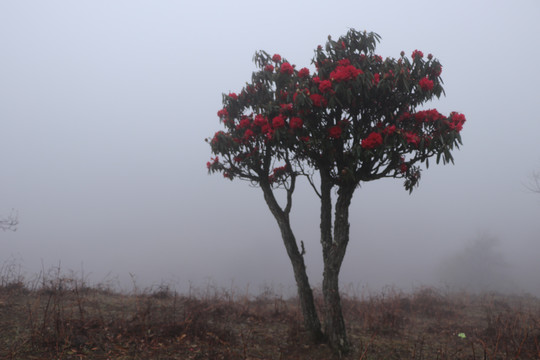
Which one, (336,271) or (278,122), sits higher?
(278,122)

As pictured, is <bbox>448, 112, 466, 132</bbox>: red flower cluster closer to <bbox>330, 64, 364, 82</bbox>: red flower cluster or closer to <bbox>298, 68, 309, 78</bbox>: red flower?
<bbox>330, 64, 364, 82</bbox>: red flower cluster

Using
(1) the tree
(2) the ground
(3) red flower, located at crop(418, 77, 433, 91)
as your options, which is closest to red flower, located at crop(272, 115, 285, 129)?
(1) the tree

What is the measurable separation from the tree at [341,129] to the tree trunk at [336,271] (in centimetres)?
2

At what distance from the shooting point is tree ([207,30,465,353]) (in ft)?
17.4

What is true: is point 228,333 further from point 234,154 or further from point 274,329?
point 234,154

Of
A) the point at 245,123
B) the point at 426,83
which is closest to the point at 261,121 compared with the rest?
the point at 245,123

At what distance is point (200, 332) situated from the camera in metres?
6.00

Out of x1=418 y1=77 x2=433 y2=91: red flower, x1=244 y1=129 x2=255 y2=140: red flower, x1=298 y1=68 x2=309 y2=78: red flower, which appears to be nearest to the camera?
x1=418 y1=77 x2=433 y2=91: red flower

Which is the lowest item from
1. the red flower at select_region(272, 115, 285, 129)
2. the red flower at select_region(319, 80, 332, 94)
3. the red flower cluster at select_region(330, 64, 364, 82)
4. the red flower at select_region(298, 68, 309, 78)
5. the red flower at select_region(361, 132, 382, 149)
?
the red flower at select_region(361, 132, 382, 149)

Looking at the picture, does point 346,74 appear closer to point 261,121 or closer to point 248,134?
point 261,121

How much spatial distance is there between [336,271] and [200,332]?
278 centimetres

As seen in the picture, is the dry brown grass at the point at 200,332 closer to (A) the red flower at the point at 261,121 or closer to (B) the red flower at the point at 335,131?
(B) the red flower at the point at 335,131

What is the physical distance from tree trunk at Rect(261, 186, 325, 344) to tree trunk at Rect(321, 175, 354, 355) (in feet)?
1.07

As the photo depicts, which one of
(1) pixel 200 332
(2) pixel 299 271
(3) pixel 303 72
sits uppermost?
(3) pixel 303 72
